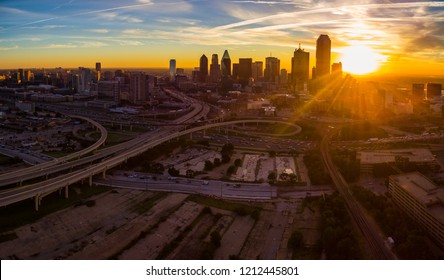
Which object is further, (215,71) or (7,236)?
(215,71)

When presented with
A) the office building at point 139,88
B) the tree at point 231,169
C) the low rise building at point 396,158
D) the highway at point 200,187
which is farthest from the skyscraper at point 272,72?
the highway at point 200,187

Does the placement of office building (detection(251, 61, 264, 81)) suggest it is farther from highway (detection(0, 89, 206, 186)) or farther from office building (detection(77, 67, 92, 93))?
highway (detection(0, 89, 206, 186))

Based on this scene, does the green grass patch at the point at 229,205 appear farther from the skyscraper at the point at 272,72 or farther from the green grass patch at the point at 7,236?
the skyscraper at the point at 272,72

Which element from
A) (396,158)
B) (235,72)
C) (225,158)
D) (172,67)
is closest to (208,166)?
(225,158)

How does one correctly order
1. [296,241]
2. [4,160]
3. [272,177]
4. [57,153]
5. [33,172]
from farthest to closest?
[57,153] → [4,160] → [272,177] → [33,172] → [296,241]

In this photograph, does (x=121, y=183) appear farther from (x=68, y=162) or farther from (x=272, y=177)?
(x=272, y=177)

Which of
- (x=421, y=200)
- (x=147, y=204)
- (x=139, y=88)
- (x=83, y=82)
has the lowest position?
(x=147, y=204)

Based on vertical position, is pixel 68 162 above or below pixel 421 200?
below
